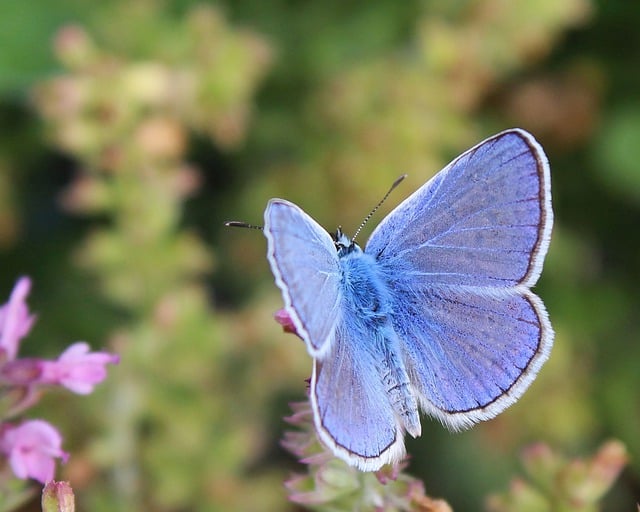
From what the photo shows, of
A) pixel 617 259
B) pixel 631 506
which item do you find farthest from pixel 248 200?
pixel 631 506

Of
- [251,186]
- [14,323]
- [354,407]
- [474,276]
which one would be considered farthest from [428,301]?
[251,186]

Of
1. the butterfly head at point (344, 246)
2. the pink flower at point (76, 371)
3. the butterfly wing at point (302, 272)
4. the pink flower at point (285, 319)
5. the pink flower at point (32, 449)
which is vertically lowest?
the pink flower at point (32, 449)

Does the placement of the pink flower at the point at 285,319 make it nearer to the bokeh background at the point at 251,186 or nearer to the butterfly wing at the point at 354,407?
the butterfly wing at the point at 354,407

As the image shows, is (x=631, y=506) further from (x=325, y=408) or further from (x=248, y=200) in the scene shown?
(x=325, y=408)

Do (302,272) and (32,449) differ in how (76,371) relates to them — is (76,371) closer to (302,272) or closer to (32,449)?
(32,449)

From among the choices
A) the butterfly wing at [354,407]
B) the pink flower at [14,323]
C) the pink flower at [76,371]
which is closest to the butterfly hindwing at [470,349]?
the butterfly wing at [354,407]

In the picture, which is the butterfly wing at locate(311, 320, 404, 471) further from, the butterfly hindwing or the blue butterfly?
the butterfly hindwing

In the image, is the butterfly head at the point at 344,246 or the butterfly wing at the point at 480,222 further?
the butterfly head at the point at 344,246
